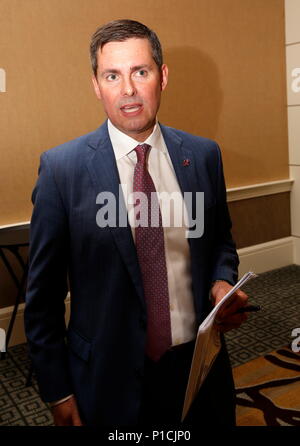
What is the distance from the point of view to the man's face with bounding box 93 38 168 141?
4.05ft

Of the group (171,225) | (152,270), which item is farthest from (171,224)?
(152,270)

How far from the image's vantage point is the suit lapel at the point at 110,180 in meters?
1.23

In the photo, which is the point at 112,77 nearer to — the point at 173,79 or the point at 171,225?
the point at 171,225

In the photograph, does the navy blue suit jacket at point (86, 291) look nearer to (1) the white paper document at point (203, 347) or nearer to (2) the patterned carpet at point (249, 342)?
(1) the white paper document at point (203, 347)

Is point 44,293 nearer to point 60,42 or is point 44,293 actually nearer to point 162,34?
point 60,42

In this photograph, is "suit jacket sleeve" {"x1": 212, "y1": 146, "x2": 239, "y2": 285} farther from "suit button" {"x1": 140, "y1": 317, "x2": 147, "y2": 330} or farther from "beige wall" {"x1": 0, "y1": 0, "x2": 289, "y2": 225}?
"beige wall" {"x1": 0, "y1": 0, "x2": 289, "y2": 225}

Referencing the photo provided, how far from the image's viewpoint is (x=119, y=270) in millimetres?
1231

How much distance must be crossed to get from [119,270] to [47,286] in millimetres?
182

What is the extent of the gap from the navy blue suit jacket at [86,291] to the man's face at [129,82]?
10cm

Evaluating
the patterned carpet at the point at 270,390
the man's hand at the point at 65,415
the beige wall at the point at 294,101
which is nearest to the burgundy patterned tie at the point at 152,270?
the man's hand at the point at 65,415

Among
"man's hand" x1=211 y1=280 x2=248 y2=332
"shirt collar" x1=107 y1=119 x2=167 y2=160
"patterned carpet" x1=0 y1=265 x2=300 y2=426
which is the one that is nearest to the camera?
"man's hand" x1=211 y1=280 x2=248 y2=332

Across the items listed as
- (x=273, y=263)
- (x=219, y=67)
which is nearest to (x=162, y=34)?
(x=219, y=67)

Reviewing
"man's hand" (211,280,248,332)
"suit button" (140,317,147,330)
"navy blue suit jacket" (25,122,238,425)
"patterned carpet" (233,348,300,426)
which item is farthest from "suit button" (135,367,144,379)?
"patterned carpet" (233,348,300,426)

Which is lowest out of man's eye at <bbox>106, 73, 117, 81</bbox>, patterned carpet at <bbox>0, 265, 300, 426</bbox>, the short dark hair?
patterned carpet at <bbox>0, 265, 300, 426</bbox>
